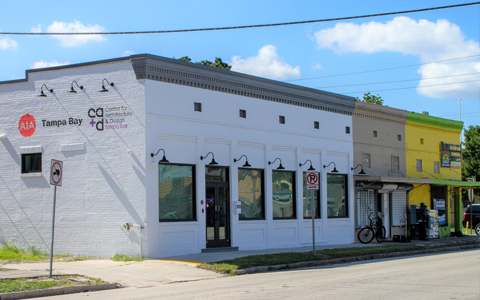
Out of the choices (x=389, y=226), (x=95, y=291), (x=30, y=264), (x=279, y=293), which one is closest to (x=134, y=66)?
(x=30, y=264)

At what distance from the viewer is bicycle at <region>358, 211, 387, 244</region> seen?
24.6 metres

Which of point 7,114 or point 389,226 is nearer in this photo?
point 7,114

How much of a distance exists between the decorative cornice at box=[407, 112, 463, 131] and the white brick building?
1135 centimetres

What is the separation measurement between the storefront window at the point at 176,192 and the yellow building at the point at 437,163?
48.4 ft

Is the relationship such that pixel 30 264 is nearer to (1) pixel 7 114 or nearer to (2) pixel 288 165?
(1) pixel 7 114

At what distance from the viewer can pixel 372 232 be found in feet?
81.6

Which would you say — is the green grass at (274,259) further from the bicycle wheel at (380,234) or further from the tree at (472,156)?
the tree at (472,156)

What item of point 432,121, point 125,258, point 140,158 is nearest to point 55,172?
point 140,158

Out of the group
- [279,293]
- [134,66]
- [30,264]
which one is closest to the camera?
[279,293]

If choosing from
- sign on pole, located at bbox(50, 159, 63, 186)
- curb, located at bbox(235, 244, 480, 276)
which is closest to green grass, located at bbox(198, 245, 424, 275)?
curb, located at bbox(235, 244, 480, 276)

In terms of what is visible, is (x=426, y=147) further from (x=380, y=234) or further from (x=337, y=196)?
(x=337, y=196)

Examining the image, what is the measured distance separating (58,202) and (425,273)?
38.7 ft

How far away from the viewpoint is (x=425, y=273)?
13.4m

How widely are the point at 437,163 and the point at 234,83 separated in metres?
16.9
